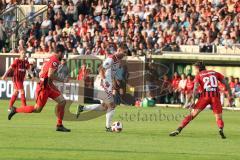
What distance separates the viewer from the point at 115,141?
1889 cm

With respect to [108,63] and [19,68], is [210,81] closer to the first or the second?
[108,63]

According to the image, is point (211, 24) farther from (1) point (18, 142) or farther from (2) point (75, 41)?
(1) point (18, 142)

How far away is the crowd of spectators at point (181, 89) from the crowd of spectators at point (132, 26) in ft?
4.28

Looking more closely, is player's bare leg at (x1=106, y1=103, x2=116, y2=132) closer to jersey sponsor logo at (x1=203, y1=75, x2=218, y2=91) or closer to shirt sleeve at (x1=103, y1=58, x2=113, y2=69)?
shirt sleeve at (x1=103, y1=58, x2=113, y2=69)

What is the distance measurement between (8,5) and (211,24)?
1202cm

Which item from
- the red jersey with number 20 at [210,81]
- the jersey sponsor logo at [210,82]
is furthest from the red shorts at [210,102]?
the jersey sponsor logo at [210,82]

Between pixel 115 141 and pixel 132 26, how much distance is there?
1876 cm

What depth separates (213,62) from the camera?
35688 millimetres

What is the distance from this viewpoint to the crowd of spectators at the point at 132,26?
3528 cm

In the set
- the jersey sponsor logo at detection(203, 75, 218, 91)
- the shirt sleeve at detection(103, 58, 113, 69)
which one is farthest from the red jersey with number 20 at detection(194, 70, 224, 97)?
the shirt sleeve at detection(103, 58, 113, 69)

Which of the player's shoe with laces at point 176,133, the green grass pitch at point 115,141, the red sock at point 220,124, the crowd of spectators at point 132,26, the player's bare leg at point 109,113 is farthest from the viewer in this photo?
the crowd of spectators at point 132,26

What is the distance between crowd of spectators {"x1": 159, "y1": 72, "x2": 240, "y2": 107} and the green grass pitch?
715 cm

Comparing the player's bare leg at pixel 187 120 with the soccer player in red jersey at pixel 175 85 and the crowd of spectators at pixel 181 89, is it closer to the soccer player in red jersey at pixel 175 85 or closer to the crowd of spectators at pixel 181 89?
the crowd of spectators at pixel 181 89

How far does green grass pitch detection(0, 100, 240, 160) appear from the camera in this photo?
16.2m
